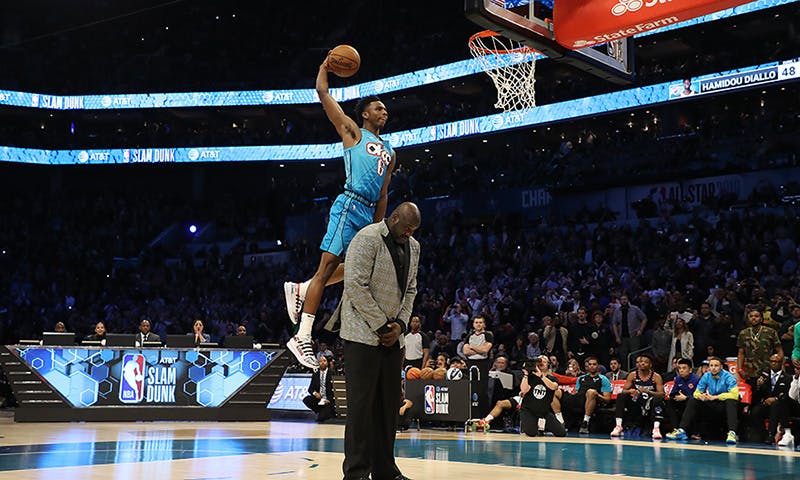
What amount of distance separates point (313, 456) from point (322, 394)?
8.11 metres

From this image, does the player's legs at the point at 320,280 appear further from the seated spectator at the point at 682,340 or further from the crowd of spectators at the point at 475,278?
the seated spectator at the point at 682,340

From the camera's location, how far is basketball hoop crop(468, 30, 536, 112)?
11.6 meters

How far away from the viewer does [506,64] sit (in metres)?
11.8

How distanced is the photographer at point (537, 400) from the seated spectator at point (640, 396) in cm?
110

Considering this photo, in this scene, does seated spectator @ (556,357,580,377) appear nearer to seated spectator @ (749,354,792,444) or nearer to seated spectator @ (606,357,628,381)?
seated spectator @ (606,357,628,381)

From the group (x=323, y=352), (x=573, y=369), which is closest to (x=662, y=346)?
(x=573, y=369)

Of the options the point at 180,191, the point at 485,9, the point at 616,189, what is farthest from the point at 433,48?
the point at 485,9

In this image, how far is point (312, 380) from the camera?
53.6ft

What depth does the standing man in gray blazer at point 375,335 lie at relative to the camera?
523cm

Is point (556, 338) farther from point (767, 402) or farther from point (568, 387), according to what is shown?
point (767, 402)

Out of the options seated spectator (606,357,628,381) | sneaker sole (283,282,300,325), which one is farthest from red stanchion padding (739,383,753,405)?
sneaker sole (283,282,300,325)

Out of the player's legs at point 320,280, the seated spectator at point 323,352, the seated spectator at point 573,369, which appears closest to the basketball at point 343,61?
the player's legs at point 320,280

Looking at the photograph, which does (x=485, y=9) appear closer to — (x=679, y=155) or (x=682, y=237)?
(x=682, y=237)

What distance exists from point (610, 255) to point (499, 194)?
28.2 feet
